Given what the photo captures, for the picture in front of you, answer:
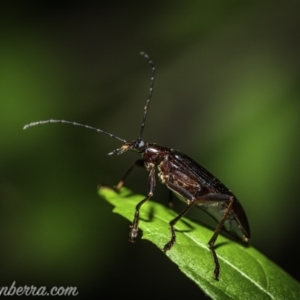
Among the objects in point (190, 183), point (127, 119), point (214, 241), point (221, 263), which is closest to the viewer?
point (221, 263)

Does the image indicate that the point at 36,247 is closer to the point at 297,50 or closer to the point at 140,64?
the point at 140,64

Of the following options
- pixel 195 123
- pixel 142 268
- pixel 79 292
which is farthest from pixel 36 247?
pixel 195 123

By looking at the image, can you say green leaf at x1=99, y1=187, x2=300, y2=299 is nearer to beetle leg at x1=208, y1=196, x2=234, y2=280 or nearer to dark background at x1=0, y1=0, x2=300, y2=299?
beetle leg at x1=208, y1=196, x2=234, y2=280

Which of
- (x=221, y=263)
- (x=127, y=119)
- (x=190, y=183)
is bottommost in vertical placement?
(x=127, y=119)

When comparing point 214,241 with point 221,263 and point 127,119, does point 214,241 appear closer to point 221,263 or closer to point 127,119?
point 221,263

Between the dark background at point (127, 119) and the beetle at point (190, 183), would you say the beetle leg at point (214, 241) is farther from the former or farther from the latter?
the dark background at point (127, 119)

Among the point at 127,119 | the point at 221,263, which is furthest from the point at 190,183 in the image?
the point at 127,119
